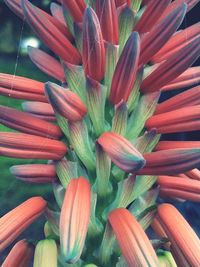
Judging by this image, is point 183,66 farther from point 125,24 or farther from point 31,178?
point 31,178

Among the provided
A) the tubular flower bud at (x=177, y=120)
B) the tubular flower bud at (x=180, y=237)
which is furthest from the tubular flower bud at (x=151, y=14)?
the tubular flower bud at (x=180, y=237)

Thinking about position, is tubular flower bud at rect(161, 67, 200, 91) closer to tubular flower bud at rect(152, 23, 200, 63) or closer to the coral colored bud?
tubular flower bud at rect(152, 23, 200, 63)

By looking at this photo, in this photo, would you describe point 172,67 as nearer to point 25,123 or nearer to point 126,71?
point 126,71

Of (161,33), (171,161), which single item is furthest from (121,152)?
(161,33)

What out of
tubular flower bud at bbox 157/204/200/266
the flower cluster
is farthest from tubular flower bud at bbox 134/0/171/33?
tubular flower bud at bbox 157/204/200/266

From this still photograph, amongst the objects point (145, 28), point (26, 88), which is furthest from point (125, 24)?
point (26, 88)
